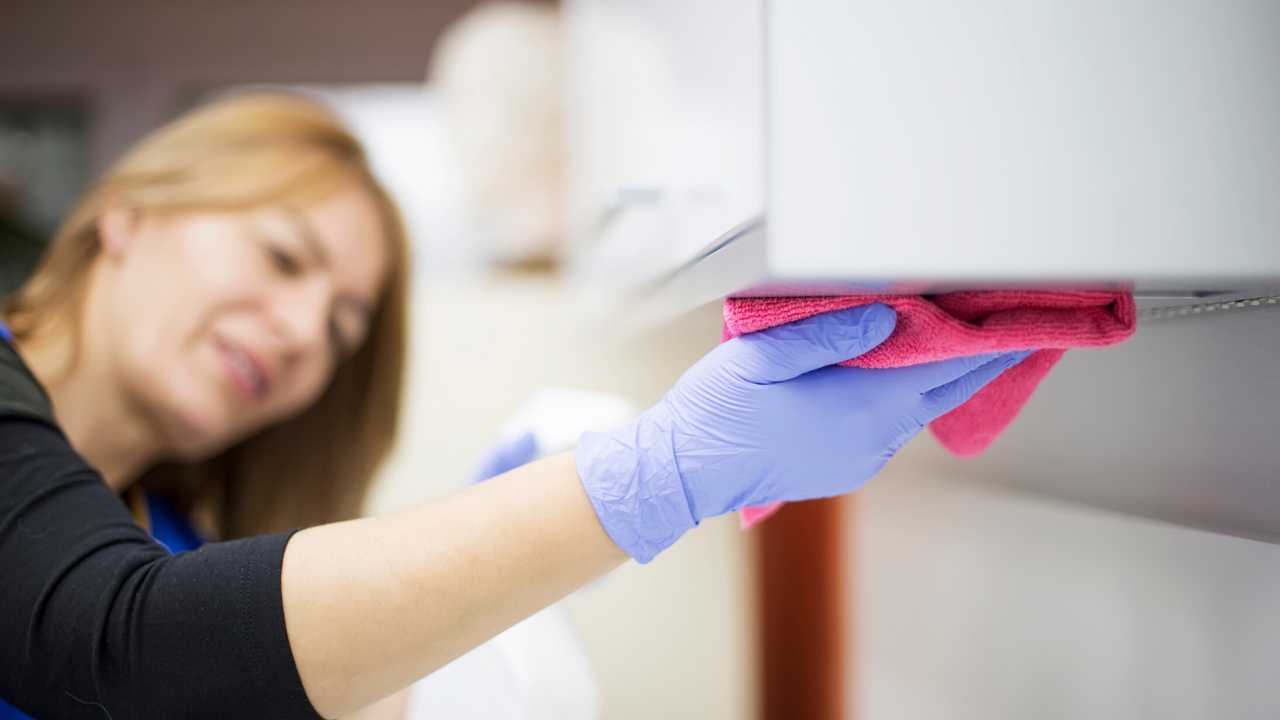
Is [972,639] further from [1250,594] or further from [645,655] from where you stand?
[645,655]

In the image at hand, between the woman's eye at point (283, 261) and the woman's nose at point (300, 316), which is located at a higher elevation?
the woman's eye at point (283, 261)

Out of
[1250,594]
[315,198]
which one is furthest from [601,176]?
[1250,594]

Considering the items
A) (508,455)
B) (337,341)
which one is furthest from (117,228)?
(508,455)

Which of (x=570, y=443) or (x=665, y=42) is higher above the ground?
(x=665, y=42)

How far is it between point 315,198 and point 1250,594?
970 millimetres

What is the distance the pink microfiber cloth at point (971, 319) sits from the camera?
16.2 inches

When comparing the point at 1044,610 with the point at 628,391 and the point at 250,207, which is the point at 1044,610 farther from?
the point at 250,207

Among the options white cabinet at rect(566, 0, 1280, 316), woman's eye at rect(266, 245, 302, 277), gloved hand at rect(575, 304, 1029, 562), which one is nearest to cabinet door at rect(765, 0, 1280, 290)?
white cabinet at rect(566, 0, 1280, 316)

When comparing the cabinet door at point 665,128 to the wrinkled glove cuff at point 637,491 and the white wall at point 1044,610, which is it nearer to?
the wrinkled glove cuff at point 637,491

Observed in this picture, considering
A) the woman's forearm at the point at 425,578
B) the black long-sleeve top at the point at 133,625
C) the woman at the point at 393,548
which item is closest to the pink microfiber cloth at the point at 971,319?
the woman at the point at 393,548

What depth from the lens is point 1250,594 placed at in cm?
48

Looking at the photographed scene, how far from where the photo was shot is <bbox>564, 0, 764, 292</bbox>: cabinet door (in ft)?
1.35

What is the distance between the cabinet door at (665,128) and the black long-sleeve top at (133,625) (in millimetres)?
330

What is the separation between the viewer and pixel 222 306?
919 millimetres
